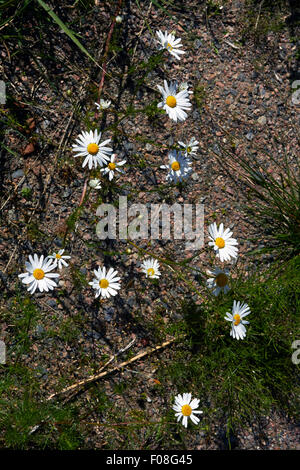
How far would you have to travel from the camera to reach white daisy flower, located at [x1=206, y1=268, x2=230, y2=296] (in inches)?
68.7

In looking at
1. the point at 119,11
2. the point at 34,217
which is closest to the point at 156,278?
the point at 34,217

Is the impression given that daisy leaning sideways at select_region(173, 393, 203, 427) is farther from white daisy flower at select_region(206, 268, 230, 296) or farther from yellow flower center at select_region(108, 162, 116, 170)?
yellow flower center at select_region(108, 162, 116, 170)

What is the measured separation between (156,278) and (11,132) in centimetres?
92

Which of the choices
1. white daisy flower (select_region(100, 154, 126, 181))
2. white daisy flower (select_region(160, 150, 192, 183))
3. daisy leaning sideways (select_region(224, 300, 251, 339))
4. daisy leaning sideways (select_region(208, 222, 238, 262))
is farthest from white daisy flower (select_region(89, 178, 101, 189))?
daisy leaning sideways (select_region(224, 300, 251, 339))

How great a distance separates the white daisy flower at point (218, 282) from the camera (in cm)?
175

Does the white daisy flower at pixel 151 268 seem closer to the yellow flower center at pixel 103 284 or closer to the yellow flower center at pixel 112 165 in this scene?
the yellow flower center at pixel 103 284

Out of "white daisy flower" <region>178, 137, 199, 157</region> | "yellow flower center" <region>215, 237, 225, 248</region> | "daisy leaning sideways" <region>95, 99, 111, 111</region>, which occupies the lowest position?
"yellow flower center" <region>215, 237, 225, 248</region>

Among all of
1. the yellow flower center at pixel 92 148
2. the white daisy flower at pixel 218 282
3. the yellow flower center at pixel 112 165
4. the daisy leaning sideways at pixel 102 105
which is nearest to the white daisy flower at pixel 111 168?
the yellow flower center at pixel 112 165

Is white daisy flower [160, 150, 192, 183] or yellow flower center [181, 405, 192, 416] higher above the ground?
white daisy flower [160, 150, 192, 183]

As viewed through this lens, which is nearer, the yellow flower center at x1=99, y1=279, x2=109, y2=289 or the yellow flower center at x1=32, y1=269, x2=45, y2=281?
the yellow flower center at x1=32, y1=269, x2=45, y2=281

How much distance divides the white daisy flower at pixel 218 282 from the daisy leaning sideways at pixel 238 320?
0.09m

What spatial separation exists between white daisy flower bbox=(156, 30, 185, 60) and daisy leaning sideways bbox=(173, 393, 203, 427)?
4.88ft

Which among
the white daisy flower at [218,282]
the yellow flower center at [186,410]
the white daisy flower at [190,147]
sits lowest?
the yellow flower center at [186,410]
